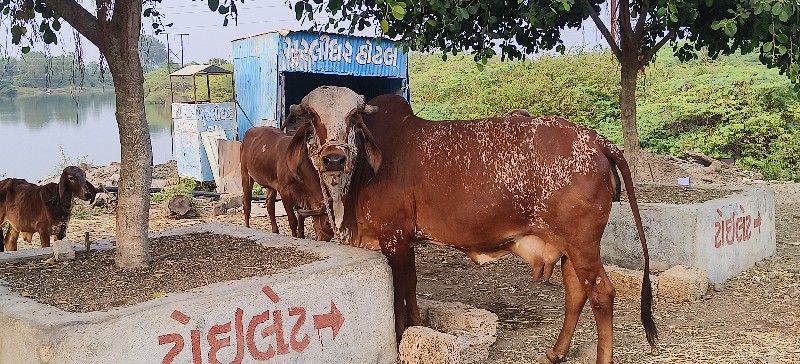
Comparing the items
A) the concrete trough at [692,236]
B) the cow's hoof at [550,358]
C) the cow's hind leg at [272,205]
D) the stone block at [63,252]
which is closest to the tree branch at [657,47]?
the concrete trough at [692,236]

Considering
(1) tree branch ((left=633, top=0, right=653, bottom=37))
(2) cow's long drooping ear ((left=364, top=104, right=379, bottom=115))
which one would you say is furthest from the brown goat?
(1) tree branch ((left=633, top=0, right=653, bottom=37))

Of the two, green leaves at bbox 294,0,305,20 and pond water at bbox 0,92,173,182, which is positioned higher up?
green leaves at bbox 294,0,305,20

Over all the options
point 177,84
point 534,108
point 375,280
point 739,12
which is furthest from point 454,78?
point 375,280

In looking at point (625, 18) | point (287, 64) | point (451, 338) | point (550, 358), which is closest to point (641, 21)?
point (625, 18)

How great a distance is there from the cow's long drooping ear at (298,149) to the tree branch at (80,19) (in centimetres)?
119

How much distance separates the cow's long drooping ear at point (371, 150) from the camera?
4070 mm

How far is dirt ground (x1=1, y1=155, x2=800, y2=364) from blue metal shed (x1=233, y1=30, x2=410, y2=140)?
6723 mm

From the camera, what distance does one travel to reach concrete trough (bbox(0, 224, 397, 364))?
275cm

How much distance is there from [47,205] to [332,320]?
14.7 ft

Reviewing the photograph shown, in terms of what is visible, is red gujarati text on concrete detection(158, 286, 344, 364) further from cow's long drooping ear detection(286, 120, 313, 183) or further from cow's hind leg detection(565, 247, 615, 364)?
cow's hind leg detection(565, 247, 615, 364)

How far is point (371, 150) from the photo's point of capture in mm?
4086

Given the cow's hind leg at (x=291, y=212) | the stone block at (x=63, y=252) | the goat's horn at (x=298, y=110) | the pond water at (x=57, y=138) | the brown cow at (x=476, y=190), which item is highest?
the goat's horn at (x=298, y=110)

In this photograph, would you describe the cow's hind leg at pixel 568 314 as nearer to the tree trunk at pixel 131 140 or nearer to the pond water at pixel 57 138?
the tree trunk at pixel 131 140

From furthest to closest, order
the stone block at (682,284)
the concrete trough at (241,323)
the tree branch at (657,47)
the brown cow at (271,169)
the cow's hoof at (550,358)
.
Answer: the brown cow at (271,169)
the tree branch at (657,47)
the stone block at (682,284)
the cow's hoof at (550,358)
the concrete trough at (241,323)
